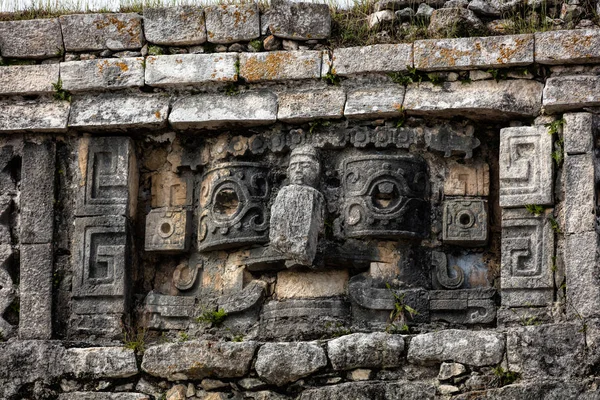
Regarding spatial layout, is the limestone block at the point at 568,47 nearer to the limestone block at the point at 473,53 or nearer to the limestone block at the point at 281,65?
the limestone block at the point at 473,53

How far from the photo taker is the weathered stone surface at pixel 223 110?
36.5 feet

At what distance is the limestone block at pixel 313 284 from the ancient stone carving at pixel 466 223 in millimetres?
761

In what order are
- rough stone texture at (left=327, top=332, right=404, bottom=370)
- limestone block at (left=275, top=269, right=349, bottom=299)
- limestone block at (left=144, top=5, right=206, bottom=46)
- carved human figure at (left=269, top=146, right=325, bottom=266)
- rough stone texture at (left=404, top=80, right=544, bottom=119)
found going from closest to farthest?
1. rough stone texture at (left=327, top=332, right=404, bottom=370)
2. carved human figure at (left=269, top=146, right=325, bottom=266)
3. rough stone texture at (left=404, top=80, right=544, bottom=119)
4. limestone block at (left=275, top=269, right=349, bottom=299)
5. limestone block at (left=144, top=5, right=206, bottom=46)

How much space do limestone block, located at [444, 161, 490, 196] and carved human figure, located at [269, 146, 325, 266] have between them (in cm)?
88

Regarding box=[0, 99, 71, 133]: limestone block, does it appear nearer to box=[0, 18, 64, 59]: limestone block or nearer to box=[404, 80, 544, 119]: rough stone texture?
box=[0, 18, 64, 59]: limestone block

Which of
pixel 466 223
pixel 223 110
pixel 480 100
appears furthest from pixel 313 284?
pixel 480 100

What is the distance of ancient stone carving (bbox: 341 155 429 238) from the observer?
1091 centimetres

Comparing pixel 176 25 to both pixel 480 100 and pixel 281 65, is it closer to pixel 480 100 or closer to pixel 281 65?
pixel 281 65

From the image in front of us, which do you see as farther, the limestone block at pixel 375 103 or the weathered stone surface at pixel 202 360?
the limestone block at pixel 375 103

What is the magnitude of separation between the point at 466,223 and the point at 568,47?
52.9 inches

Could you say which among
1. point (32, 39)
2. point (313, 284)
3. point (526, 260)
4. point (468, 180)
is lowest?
point (313, 284)

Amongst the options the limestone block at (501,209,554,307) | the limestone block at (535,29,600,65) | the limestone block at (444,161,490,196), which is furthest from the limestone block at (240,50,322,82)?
the limestone block at (501,209,554,307)

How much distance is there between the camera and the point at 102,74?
1135 centimetres

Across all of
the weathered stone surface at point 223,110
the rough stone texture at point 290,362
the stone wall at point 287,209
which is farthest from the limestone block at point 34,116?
the rough stone texture at point 290,362
